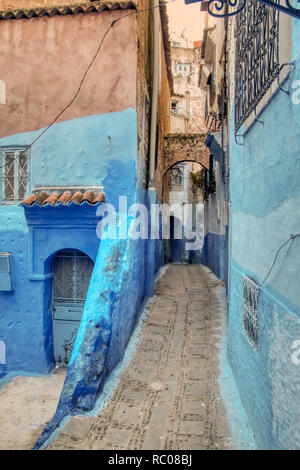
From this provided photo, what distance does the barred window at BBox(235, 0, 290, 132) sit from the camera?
355cm

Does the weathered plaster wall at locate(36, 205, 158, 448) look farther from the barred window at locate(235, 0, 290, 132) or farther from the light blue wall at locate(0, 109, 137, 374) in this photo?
the barred window at locate(235, 0, 290, 132)

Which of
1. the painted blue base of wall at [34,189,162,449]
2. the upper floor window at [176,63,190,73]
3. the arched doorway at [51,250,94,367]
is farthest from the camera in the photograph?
the upper floor window at [176,63,190,73]

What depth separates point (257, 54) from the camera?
444 cm

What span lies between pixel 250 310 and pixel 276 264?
1321 millimetres

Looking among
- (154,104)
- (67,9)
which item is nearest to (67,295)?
(154,104)

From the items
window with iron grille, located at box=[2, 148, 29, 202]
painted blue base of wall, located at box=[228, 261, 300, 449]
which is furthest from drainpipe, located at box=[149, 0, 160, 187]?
painted blue base of wall, located at box=[228, 261, 300, 449]

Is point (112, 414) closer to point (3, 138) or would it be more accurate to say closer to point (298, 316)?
point (298, 316)

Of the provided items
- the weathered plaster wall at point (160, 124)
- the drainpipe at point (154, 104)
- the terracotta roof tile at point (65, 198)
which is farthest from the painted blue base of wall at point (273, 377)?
the weathered plaster wall at point (160, 124)

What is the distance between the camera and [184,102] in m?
30.2

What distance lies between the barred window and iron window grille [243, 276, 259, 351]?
7.19 ft

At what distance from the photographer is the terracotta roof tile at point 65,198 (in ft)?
22.6

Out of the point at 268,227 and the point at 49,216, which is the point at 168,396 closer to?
the point at 268,227

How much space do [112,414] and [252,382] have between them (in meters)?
1.92
